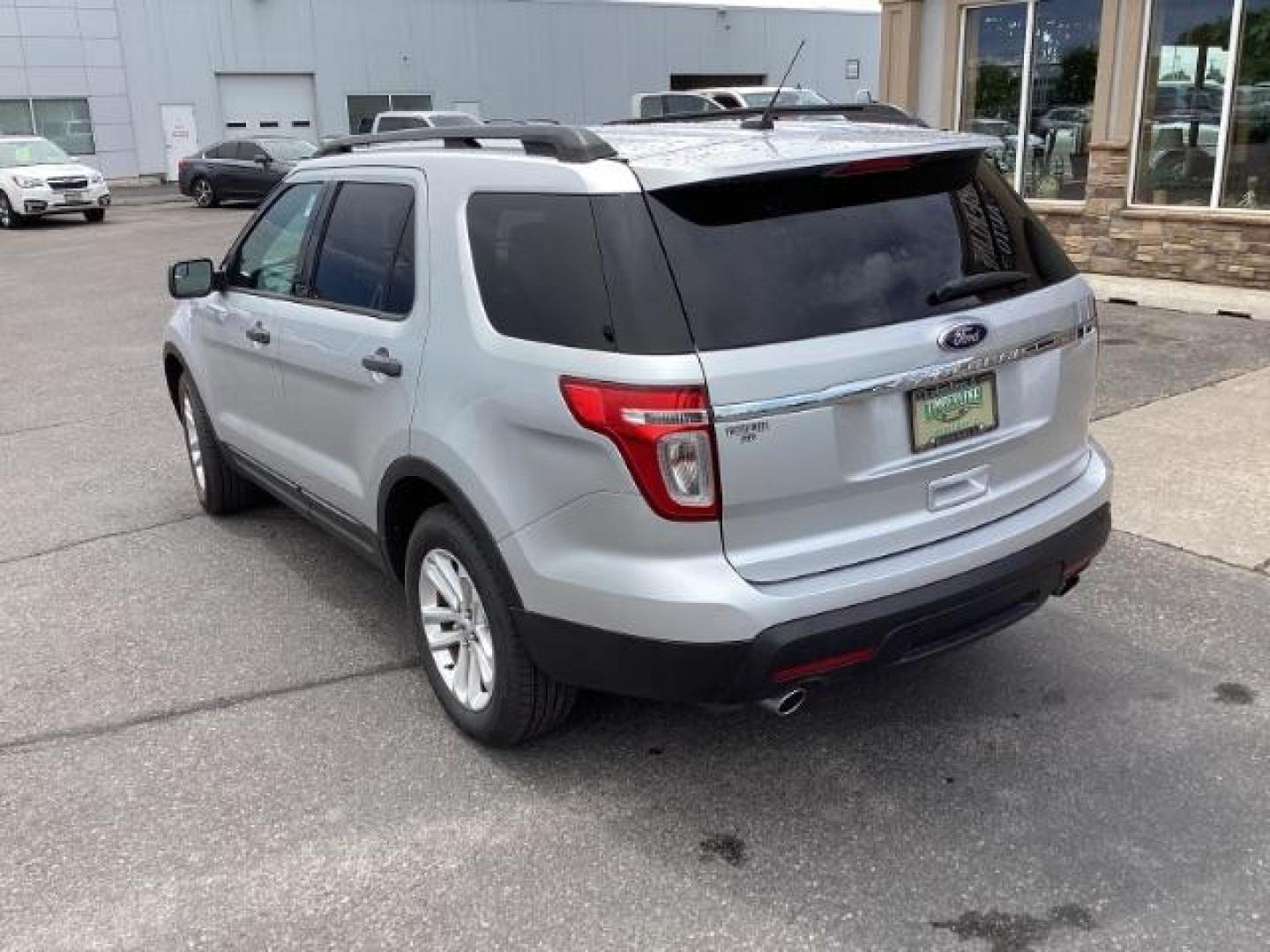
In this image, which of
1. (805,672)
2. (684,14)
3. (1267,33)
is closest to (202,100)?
(684,14)

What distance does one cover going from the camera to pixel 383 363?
363 centimetres

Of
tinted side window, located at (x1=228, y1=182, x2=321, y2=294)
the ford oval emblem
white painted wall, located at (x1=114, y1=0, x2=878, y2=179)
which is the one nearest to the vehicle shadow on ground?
the ford oval emblem

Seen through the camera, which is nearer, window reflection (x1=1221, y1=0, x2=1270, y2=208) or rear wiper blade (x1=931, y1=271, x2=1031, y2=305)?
rear wiper blade (x1=931, y1=271, x2=1031, y2=305)

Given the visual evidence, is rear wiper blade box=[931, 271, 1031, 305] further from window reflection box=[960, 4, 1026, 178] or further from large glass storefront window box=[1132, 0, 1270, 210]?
window reflection box=[960, 4, 1026, 178]

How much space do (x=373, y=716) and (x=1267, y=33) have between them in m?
10.3

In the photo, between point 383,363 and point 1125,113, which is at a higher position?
point 1125,113

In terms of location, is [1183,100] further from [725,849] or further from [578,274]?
[725,849]

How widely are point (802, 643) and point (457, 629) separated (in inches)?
48.5

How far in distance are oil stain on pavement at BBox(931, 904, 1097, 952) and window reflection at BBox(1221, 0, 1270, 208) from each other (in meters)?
9.80

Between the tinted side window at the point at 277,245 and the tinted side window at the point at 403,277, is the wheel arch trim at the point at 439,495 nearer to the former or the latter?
the tinted side window at the point at 403,277

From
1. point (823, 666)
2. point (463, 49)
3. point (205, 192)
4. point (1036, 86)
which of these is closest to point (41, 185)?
point (205, 192)

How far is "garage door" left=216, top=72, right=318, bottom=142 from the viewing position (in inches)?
1325

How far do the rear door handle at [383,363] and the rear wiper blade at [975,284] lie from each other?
159 cm

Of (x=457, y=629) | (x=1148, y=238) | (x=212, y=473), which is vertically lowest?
(x=212, y=473)
